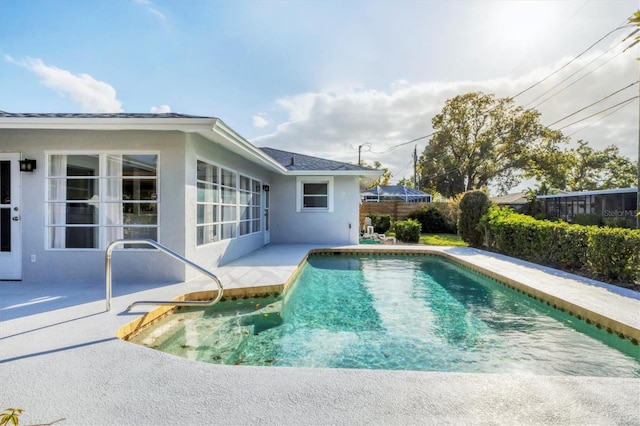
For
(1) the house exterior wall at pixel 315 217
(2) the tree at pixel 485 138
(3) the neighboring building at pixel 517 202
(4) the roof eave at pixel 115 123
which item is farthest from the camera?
(2) the tree at pixel 485 138

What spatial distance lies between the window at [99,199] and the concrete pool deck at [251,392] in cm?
271

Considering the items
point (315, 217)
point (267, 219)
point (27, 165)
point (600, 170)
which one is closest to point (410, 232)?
point (315, 217)

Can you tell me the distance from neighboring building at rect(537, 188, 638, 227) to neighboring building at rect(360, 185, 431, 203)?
909 centimetres

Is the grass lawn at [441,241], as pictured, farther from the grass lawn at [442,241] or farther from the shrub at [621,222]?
the shrub at [621,222]

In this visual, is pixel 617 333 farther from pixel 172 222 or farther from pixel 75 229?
pixel 75 229

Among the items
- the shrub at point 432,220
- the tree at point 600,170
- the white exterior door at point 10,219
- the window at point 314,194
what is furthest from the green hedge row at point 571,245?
the tree at point 600,170

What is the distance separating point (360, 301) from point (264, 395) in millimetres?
3887

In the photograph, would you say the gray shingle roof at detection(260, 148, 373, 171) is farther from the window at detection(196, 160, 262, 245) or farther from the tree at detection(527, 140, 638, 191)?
the tree at detection(527, 140, 638, 191)

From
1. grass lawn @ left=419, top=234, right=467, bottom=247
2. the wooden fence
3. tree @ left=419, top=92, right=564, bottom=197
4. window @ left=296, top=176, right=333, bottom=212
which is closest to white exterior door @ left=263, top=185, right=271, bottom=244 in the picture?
window @ left=296, top=176, right=333, bottom=212

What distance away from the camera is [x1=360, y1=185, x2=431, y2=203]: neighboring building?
30172mm

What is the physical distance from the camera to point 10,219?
6.28 m

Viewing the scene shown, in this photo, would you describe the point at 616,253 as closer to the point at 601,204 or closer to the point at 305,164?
the point at 305,164

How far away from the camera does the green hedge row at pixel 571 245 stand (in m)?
6.50

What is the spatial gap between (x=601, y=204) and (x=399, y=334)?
75.3 feet
